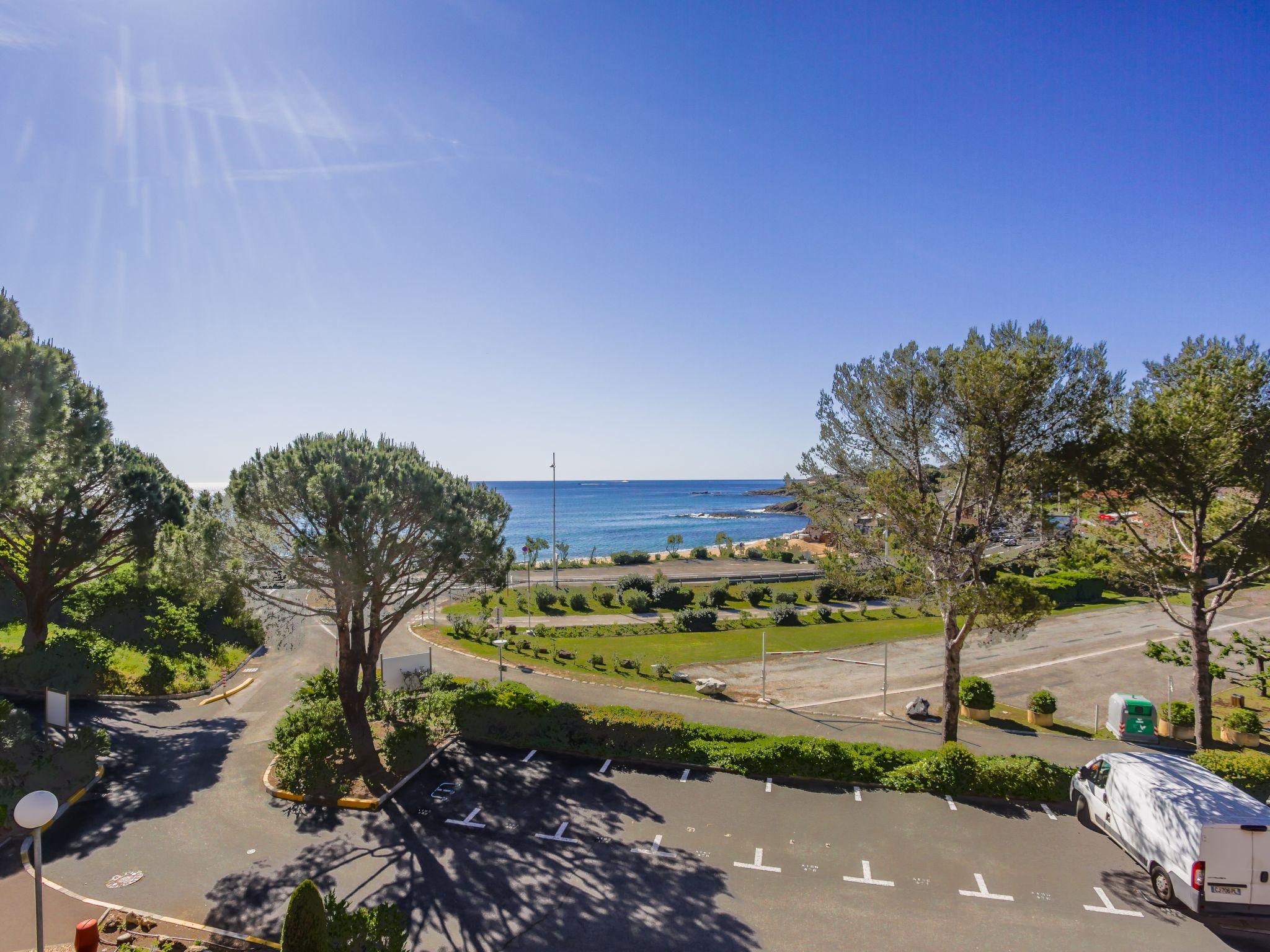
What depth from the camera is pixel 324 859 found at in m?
11.9

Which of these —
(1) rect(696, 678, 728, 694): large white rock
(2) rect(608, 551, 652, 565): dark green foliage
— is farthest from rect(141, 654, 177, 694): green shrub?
(2) rect(608, 551, 652, 565): dark green foliage

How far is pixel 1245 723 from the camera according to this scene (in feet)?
62.7

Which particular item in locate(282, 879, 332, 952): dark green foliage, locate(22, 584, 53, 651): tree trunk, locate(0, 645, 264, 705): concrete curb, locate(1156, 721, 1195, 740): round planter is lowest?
Result: locate(1156, 721, 1195, 740): round planter

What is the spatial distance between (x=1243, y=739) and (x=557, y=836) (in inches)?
839

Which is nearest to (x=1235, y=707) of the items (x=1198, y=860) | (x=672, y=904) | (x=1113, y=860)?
(x=1113, y=860)

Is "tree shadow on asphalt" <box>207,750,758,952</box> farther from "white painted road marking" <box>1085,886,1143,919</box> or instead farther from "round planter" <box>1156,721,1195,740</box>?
"round planter" <box>1156,721,1195,740</box>

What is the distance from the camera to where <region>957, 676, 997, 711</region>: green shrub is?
2112cm

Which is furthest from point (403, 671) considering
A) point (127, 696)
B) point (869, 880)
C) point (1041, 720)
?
point (1041, 720)

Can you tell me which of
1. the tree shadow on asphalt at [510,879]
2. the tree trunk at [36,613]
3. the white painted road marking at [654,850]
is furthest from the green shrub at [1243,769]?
the tree trunk at [36,613]

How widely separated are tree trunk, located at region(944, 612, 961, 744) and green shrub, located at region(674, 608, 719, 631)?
56.0 feet

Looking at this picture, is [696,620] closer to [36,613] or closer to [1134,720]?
[1134,720]

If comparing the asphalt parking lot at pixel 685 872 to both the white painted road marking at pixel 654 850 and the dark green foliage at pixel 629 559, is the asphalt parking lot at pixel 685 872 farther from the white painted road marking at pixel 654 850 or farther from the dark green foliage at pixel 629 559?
the dark green foliage at pixel 629 559

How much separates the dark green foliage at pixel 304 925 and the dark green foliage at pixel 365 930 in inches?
10.2

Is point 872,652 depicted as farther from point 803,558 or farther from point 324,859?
point 803,558
